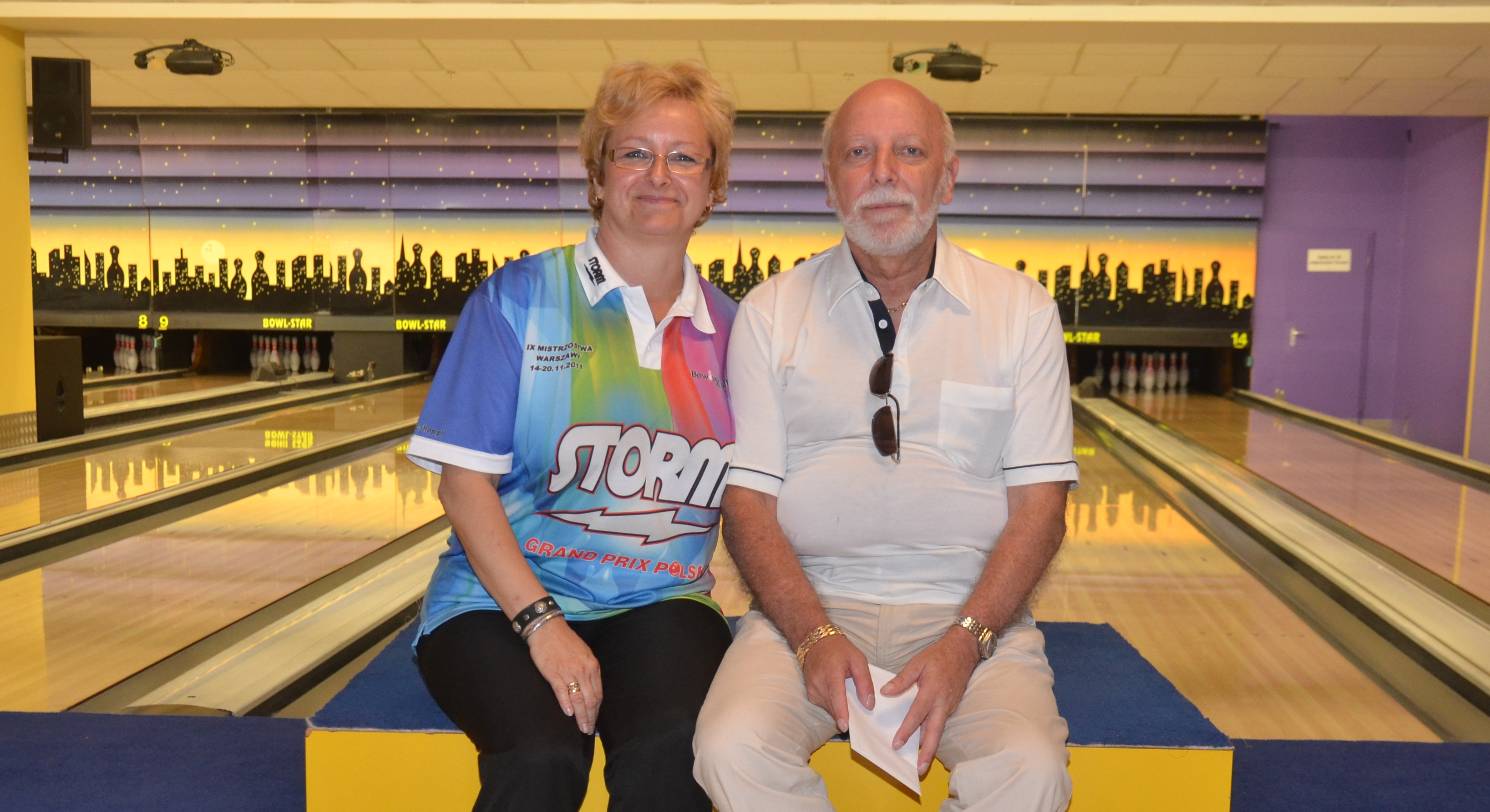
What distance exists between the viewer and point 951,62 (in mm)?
6000

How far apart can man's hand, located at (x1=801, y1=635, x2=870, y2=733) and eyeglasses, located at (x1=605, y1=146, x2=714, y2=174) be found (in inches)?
28.2

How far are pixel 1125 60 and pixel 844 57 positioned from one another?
1.58m

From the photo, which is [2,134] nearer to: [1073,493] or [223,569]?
[223,569]

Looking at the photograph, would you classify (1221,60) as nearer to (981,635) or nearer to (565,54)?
(565,54)

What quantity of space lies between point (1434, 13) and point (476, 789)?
18.3 feet

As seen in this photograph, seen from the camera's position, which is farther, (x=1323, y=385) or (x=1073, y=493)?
(x=1323, y=385)

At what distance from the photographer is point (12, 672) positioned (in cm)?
250

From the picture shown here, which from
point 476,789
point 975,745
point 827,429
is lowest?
point 476,789

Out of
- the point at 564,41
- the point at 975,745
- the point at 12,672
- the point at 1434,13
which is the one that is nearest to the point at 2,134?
the point at 564,41

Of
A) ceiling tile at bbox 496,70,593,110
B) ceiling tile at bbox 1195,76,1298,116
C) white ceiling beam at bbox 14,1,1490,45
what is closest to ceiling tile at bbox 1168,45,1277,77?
ceiling tile at bbox 1195,76,1298,116

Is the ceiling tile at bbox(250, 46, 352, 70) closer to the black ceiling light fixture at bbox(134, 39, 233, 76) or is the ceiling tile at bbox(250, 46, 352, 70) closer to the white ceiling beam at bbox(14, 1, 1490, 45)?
the black ceiling light fixture at bbox(134, 39, 233, 76)

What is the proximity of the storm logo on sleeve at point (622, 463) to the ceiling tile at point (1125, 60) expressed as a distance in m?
5.17

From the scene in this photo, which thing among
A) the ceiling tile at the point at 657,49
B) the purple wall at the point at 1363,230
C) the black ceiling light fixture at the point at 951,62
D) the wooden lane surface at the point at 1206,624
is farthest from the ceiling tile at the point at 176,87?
the purple wall at the point at 1363,230

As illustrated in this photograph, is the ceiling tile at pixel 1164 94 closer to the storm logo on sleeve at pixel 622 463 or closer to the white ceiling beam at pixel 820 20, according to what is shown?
the white ceiling beam at pixel 820 20
